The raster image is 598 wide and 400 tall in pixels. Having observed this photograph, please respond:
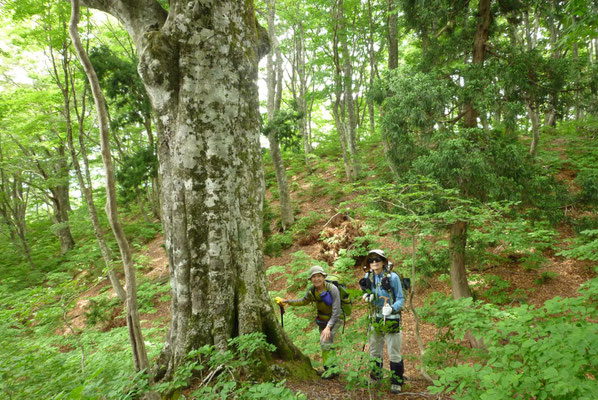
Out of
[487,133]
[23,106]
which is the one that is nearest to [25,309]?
[487,133]

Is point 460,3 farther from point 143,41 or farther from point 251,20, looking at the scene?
point 143,41

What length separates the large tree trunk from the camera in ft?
9.89

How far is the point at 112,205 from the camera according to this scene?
224 centimetres

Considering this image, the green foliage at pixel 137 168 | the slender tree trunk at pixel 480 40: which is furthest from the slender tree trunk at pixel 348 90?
the green foliage at pixel 137 168

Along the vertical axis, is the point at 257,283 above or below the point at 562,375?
above

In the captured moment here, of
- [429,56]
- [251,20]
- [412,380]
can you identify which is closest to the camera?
[251,20]

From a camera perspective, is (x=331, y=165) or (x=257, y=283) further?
(x=331, y=165)

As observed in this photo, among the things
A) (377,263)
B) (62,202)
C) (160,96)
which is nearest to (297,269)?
(377,263)

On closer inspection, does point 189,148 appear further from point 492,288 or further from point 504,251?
point 504,251

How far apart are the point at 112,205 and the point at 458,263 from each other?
6256 millimetres

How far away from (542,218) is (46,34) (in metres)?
13.1

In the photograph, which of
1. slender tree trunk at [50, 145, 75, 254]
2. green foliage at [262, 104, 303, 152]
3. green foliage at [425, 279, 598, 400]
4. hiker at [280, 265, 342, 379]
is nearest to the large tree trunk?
hiker at [280, 265, 342, 379]

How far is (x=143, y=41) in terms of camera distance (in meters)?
3.25

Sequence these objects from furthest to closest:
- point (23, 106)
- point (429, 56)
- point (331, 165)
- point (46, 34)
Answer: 1. point (331, 165)
2. point (23, 106)
3. point (46, 34)
4. point (429, 56)
